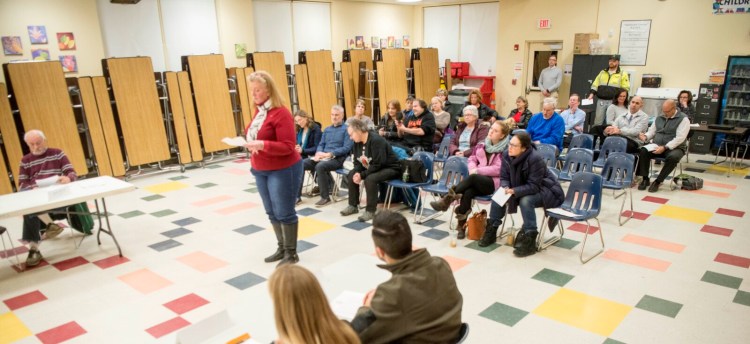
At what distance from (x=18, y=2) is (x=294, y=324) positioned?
30.9ft

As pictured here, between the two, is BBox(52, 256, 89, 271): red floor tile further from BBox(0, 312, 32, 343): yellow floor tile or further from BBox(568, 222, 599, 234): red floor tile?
BBox(568, 222, 599, 234): red floor tile

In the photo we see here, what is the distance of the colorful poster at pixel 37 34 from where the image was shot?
855cm

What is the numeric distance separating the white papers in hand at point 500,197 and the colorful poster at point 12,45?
8.41m

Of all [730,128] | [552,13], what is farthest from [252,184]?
[552,13]

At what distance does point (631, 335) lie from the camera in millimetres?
3420

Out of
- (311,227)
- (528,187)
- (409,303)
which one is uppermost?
(409,303)

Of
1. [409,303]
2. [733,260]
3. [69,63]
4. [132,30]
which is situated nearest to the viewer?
[409,303]

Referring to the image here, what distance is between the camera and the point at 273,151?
13.2 ft

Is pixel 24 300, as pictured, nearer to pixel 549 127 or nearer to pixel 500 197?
pixel 500 197

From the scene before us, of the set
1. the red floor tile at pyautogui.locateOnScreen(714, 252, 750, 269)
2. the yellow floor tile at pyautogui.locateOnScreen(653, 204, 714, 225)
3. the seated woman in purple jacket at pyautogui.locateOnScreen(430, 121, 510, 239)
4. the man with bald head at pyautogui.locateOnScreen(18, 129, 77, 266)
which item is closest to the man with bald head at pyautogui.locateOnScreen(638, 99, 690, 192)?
the yellow floor tile at pyautogui.locateOnScreen(653, 204, 714, 225)

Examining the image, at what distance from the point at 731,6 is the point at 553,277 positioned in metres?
8.25

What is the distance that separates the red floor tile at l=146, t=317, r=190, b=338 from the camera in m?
3.57

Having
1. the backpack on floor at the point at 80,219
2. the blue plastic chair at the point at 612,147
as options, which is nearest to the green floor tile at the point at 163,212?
the backpack on floor at the point at 80,219

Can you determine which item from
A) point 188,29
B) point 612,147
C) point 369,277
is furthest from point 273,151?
point 188,29
